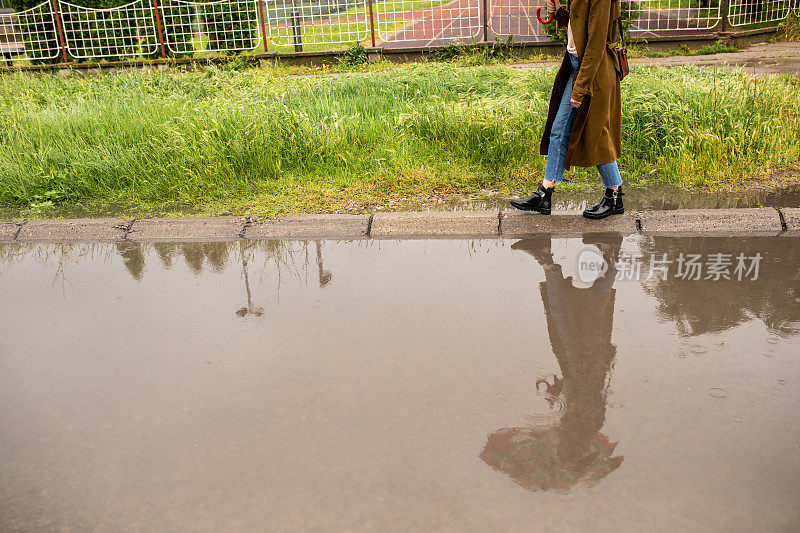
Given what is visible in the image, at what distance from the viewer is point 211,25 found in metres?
14.6

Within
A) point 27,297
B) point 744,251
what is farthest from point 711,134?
point 27,297

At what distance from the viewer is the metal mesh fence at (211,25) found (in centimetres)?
1432

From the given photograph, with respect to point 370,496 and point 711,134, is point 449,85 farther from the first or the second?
point 370,496

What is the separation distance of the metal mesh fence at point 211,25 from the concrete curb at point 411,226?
9.67m

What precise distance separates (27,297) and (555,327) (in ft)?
10.2

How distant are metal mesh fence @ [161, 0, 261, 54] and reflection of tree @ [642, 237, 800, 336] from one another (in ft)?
38.4

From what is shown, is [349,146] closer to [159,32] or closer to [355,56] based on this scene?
[355,56]

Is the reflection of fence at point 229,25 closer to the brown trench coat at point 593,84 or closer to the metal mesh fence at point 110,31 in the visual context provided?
the metal mesh fence at point 110,31

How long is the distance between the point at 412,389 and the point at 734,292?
2001 millimetres

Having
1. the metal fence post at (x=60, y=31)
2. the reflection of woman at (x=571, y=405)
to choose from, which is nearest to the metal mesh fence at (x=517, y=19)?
the metal fence post at (x=60, y=31)

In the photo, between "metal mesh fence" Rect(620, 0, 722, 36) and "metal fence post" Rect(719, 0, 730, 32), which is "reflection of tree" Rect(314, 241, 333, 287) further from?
"metal fence post" Rect(719, 0, 730, 32)

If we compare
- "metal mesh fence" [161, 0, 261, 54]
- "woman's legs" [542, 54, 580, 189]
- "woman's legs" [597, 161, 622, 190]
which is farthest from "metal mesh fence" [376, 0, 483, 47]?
"woman's legs" [597, 161, 622, 190]

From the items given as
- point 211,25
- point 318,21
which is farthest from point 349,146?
point 211,25

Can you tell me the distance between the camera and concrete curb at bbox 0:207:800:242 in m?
4.92
